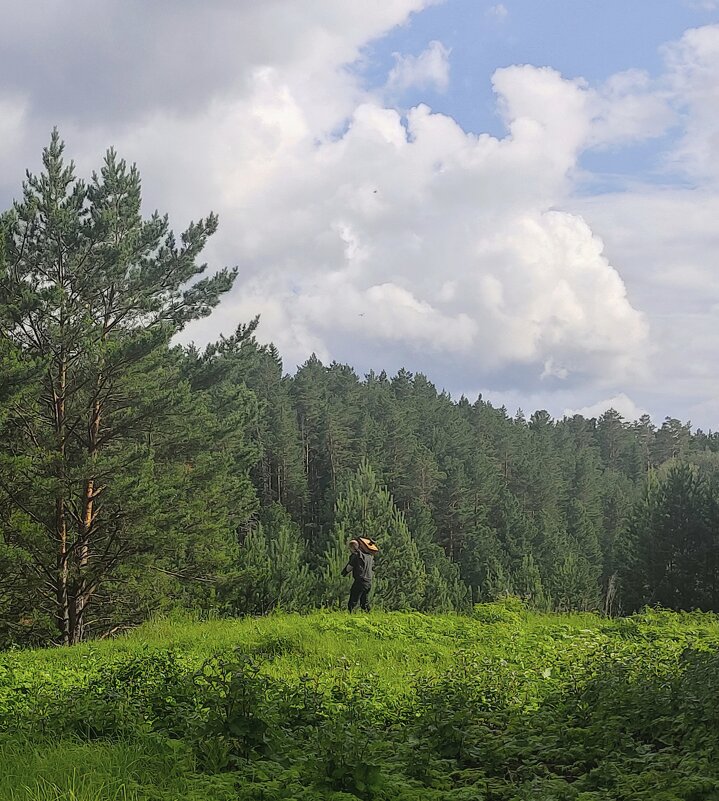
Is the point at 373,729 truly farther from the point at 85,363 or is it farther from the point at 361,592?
the point at 85,363

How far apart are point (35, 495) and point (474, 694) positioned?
46.1ft

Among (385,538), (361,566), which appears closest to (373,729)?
(361,566)

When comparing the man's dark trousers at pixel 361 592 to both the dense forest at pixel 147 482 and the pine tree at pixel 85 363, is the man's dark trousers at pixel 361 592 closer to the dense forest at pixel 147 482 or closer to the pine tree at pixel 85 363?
the dense forest at pixel 147 482

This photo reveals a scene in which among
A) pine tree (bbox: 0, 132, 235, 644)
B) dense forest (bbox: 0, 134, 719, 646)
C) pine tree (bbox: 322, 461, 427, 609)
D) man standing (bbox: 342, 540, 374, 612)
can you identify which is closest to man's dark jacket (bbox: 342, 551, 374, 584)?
man standing (bbox: 342, 540, 374, 612)

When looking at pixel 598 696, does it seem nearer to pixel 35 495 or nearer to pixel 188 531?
pixel 35 495

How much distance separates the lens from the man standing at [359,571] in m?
15.0

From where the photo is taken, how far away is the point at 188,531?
2409cm

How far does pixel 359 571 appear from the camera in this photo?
15.1 metres

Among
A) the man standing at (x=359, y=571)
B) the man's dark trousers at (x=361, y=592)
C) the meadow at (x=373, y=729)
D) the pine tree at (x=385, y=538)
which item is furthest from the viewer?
the pine tree at (x=385, y=538)

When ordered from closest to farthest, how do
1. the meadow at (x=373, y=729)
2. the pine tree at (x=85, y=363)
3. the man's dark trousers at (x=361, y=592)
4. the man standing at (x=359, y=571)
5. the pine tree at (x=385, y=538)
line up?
the meadow at (x=373, y=729) → the man standing at (x=359, y=571) → the man's dark trousers at (x=361, y=592) → the pine tree at (x=85, y=363) → the pine tree at (x=385, y=538)

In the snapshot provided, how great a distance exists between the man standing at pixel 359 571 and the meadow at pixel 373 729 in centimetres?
452

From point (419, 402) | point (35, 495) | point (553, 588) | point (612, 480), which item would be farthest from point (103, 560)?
point (612, 480)

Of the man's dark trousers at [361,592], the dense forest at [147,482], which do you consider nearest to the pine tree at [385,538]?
the dense forest at [147,482]

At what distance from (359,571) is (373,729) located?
361 inches
